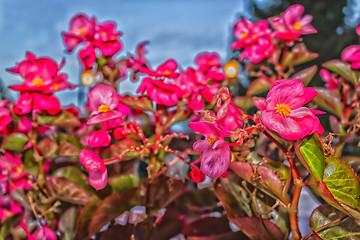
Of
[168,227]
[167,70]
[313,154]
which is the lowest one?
[168,227]

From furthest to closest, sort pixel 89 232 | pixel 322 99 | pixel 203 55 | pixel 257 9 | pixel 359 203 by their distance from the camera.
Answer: pixel 257 9, pixel 203 55, pixel 322 99, pixel 89 232, pixel 359 203

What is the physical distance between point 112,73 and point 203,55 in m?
0.30

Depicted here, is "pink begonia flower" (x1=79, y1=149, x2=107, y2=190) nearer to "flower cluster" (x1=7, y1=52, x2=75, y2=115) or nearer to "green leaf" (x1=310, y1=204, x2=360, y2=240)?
"flower cluster" (x1=7, y1=52, x2=75, y2=115)

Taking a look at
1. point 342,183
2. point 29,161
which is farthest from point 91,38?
point 342,183

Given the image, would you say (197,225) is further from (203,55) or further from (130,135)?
(203,55)

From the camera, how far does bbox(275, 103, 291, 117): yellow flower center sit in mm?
334

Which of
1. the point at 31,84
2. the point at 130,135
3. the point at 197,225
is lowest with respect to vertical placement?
the point at 197,225

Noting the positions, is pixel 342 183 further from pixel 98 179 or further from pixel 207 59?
pixel 207 59

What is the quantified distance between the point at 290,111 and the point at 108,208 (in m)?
0.28

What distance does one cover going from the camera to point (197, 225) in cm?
50

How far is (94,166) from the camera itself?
0.40m

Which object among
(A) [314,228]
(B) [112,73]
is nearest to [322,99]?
(A) [314,228]

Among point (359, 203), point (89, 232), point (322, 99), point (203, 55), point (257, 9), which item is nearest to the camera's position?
point (359, 203)

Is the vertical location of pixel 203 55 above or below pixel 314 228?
above
